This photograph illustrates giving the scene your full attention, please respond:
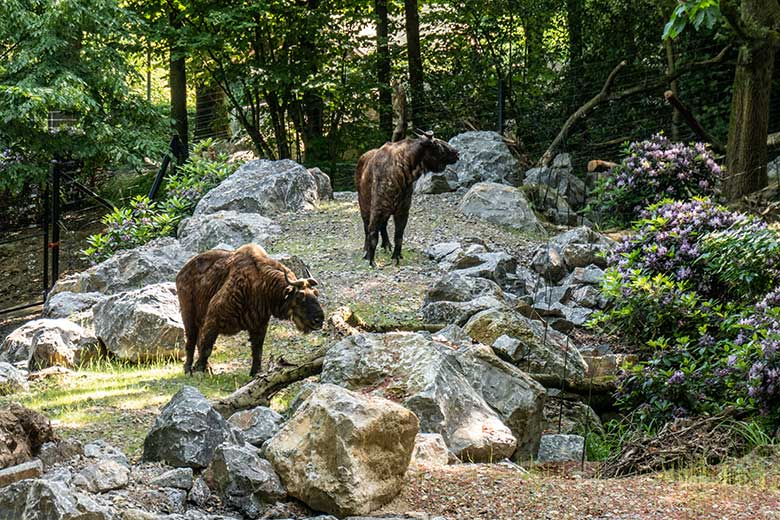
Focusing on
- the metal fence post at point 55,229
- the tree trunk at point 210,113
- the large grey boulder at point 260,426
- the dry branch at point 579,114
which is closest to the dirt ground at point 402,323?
the large grey boulder at point 260,426

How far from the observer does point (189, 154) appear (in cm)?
2094

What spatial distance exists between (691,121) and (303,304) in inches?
382

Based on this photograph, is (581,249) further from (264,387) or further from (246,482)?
(246,482)

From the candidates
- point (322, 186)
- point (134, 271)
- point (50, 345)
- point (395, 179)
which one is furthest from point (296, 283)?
→ point (322, 186)

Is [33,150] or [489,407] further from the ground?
[33,150]

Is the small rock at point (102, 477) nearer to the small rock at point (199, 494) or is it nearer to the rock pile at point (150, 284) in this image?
the small rock at point (199, 494)

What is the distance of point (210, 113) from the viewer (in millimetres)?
24609

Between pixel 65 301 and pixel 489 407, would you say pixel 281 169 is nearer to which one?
pixel 65 301

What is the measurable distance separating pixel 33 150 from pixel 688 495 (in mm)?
14696

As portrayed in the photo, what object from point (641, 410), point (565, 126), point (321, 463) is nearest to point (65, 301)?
point (641, 410)

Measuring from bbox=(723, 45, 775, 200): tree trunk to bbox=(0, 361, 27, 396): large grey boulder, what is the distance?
9418 mm

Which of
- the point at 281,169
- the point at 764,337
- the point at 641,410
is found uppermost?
the point at 281,169

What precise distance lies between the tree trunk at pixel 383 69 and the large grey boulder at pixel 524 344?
11878 millimetres

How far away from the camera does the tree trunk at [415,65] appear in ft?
68.9
